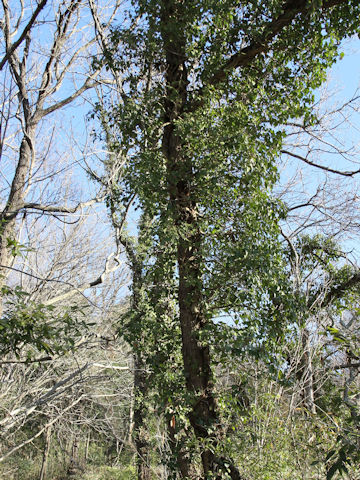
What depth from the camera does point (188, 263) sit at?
180 inches

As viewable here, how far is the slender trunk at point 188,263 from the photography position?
4184 mm

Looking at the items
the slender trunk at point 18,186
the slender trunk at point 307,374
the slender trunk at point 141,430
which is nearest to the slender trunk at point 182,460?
the slender trunk at point 307,374

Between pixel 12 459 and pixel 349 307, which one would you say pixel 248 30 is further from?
pixel 12 459

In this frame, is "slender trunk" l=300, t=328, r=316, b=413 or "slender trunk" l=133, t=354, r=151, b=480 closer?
"slender trunk" l=300, t=328, r=316, b=413

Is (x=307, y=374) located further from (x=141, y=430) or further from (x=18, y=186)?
(x=18, y=186)

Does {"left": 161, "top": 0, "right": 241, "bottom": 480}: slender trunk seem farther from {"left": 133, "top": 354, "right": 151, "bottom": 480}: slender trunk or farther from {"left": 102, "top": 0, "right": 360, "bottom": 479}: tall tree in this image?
{"left": 133, "top": 354, "right": 151, "bottom": 480}: slender trunk

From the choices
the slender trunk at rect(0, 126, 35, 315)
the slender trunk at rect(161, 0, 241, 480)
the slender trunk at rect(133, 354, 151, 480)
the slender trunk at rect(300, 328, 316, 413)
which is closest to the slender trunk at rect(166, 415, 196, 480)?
the slender trunk at rect(161, 0, 241, 480)

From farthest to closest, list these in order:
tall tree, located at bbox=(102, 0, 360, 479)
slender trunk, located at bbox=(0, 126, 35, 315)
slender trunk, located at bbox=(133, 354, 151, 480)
A: 1. slender trunk, located at bbox=(133, 354, 151, 480)
2. slender trunk, located at bbox=(0, 126, 35, 315)
3. tall tree, located at bbox=(102, 0, 360, 479)

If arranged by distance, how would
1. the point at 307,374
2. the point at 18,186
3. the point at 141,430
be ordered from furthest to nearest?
the point at 141,430 → the point at 18,186 → the point at 307,374

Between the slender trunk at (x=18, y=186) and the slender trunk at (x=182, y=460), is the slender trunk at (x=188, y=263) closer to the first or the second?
the slender trunk at (x=182, y=460)

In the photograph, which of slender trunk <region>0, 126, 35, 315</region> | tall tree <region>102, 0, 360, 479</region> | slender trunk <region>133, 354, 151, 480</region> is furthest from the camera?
slender trunk <region>133, 354, 151, 480</region>

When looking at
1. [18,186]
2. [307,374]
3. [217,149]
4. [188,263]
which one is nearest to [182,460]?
[307,374]

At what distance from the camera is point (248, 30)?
439 centimetres

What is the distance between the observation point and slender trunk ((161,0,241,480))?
418cm
